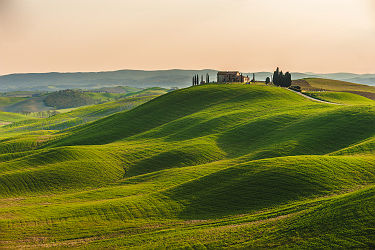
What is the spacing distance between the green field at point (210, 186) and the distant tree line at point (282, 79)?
56.9 meters

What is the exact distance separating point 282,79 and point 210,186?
13661 centimetres

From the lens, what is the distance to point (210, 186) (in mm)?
58531

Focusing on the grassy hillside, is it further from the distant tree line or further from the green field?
the green field

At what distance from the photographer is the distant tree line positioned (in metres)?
180

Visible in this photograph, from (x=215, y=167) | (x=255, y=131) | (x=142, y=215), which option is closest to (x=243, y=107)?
(x=255, y=131)

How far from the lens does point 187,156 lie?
3482 inches

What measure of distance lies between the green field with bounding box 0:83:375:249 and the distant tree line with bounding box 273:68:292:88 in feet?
Result: 187

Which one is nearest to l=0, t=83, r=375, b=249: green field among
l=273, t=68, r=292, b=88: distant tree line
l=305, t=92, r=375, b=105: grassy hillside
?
l=305, t=92, r=375, b=105: grassy hillside

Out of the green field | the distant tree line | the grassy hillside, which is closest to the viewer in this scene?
the green field

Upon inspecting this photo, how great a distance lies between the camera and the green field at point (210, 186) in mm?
38938

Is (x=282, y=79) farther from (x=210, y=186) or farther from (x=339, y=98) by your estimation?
(x=210, y=186)

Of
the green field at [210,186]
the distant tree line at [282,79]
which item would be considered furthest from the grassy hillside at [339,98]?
the green field at [210,186]

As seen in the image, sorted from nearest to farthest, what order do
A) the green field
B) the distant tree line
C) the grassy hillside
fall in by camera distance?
the green field, the grassy hillside, the distant tree line

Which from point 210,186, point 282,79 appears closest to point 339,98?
point 282,79
